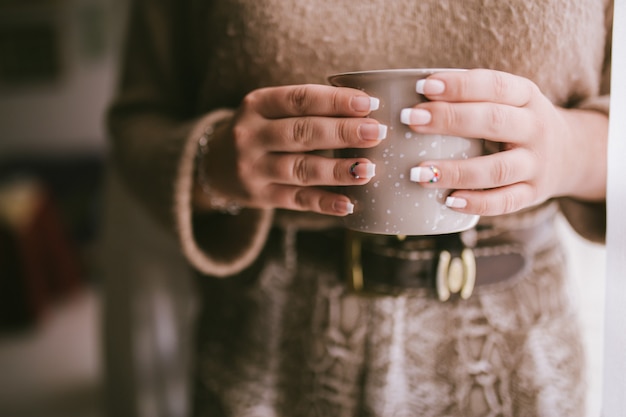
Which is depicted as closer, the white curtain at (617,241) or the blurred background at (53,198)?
the white curtain at (617,241)

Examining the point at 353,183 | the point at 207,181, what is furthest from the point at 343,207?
the point at 207,181

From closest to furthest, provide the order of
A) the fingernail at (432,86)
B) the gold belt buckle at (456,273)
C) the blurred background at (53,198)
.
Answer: the fingernail at (432,86) < the gold belt buckle at (456,273) < the blurred background at (53,198)

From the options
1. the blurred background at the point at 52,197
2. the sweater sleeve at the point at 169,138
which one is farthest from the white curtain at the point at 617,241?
the blurred background at the point at 52,197

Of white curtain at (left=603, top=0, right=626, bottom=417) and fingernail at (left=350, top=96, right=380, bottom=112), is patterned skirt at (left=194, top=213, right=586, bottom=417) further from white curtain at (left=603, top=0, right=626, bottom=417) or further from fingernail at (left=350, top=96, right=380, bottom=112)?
fingernail at (left=350, top=96, right=380, bottom=112)

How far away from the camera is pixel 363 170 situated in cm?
29

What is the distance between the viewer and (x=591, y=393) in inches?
14.3

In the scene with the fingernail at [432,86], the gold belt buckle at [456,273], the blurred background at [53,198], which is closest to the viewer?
the fingernail at [432,86]

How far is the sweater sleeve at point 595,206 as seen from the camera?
0.99ft

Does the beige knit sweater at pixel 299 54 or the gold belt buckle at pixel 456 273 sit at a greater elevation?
the beige knit sweater at pixel 299 54

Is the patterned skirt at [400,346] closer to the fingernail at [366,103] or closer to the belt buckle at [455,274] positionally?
the belt buckle at [455,274]

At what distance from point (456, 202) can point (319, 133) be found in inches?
3.4

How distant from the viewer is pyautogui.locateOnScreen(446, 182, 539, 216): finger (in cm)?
28

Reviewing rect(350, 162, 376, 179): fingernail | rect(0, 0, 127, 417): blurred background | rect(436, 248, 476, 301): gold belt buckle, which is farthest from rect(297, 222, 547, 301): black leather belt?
rect(0, 0, 127, 417): blurred background

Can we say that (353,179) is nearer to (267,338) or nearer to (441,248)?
(441,248)
